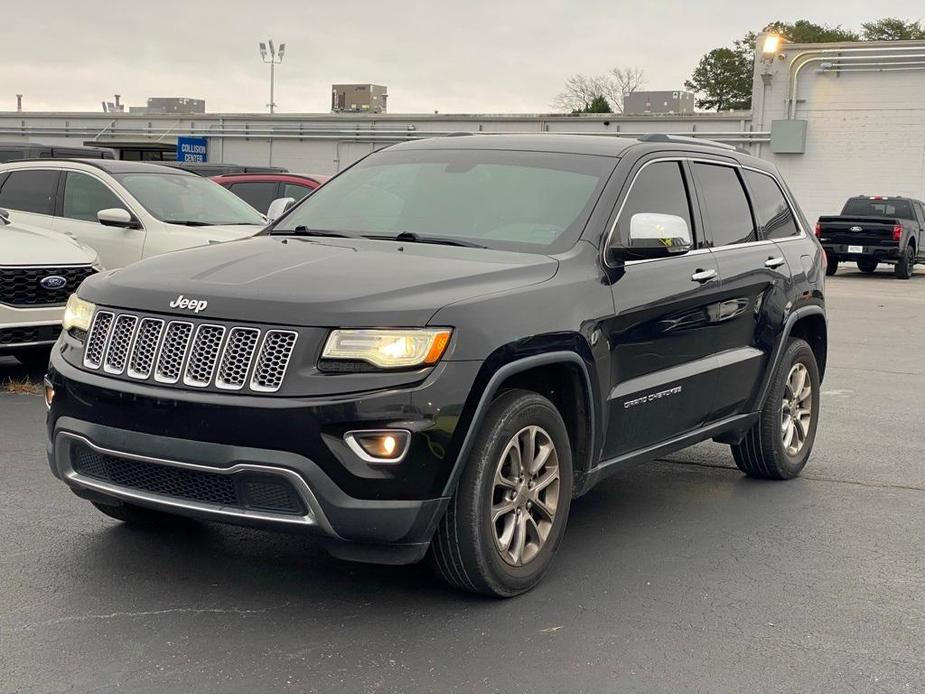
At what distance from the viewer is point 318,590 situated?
464cm

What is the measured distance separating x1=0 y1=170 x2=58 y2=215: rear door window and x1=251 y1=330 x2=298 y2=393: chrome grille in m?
8.54

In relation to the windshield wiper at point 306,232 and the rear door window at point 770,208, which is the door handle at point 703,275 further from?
the windshield wiper at point 306,232

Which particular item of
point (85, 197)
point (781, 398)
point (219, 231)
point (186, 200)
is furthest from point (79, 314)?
point (85, 197)

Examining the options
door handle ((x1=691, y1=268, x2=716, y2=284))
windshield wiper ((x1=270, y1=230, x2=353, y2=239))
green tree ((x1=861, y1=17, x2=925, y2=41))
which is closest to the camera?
windshield wiper ((x1=270, y1=230, x2=353, y2=239))

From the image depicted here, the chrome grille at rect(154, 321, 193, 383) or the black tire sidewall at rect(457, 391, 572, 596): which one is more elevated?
the chrome grille at rect(154, 321, 193, 383)

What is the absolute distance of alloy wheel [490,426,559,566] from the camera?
4.52m

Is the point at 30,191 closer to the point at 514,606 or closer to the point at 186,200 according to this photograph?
the point at 186,200

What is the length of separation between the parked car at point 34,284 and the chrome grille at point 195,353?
16.1 feet

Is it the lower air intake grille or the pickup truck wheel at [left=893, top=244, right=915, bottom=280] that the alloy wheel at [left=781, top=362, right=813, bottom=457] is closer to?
the lower air intake grille

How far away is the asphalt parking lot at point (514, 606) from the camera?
3.88m

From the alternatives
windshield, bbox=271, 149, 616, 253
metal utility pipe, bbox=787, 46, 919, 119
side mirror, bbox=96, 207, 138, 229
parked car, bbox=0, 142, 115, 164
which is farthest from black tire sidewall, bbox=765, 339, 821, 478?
metal utility pipe, bbox=787, 46, 919, 119

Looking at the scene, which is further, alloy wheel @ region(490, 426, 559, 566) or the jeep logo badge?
alloy wheel @ region(490, 426, 559, 566)

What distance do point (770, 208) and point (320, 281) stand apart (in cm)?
341

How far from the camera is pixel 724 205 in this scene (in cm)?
633
